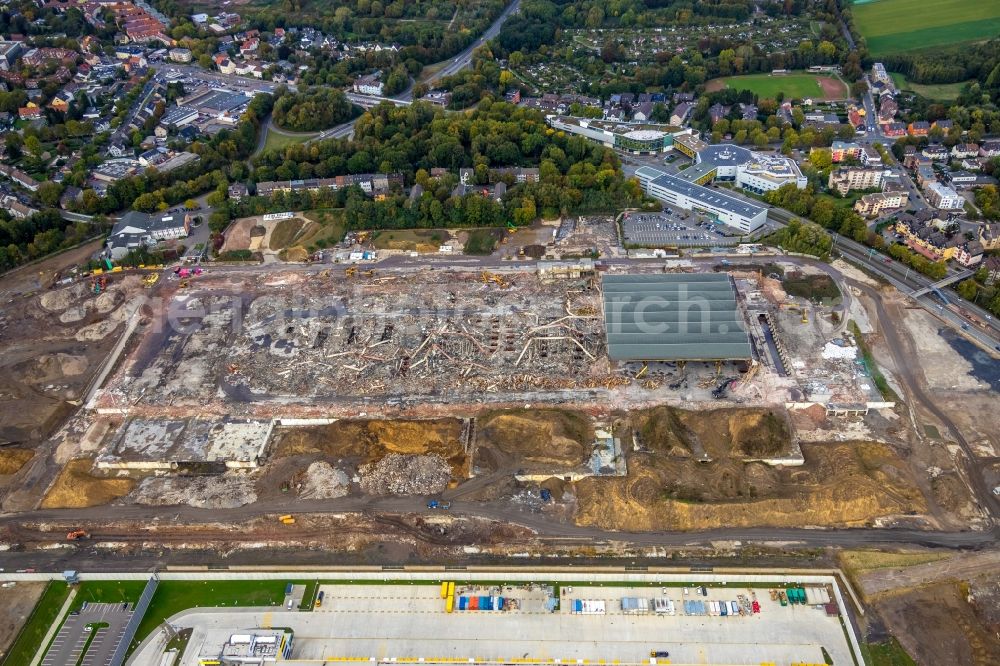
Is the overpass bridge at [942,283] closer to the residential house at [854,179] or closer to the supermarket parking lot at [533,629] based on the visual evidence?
the residential house at [854,179]

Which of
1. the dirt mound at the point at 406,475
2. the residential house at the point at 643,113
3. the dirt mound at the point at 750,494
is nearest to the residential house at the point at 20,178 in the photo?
the dirt mound at the point at 406,475

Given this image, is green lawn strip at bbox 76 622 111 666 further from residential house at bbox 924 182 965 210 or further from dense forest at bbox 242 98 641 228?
residential house at bbox 924 182 965 210

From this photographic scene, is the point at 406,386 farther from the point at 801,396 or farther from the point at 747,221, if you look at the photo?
the point at 747,221

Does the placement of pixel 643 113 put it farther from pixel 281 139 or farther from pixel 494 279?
pixel 281 139

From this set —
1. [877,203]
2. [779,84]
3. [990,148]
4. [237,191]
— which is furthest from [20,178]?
[990,148]

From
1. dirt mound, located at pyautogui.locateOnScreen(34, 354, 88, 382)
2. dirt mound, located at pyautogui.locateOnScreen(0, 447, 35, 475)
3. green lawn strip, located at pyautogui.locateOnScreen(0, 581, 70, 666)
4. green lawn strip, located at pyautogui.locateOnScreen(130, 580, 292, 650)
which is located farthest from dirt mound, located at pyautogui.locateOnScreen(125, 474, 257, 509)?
dirt mound, located at pyautogui.locateOnScreen(34, 354, 88, 382)

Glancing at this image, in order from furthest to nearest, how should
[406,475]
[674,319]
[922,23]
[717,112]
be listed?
[922,23], [717,112], [674,319], [406,475]
